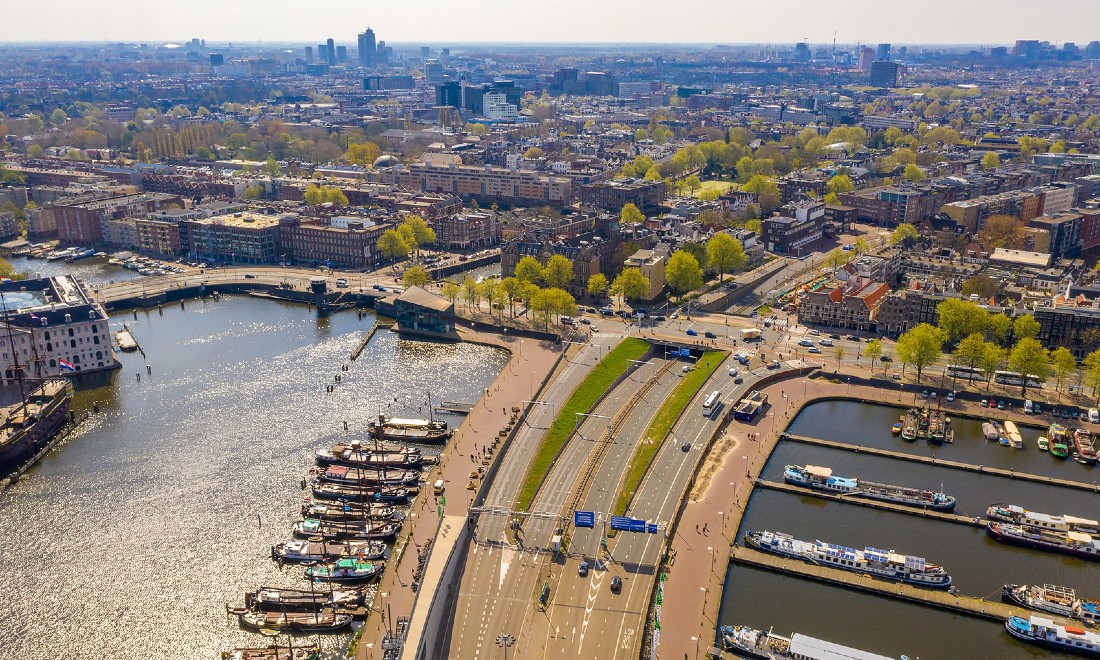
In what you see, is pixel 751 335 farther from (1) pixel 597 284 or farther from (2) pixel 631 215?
(2) pixel 631 215

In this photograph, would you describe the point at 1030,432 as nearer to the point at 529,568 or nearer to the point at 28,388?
the point at 529,568

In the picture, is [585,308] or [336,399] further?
[585,308]

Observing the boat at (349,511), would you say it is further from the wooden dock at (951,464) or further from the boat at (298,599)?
the wooden dock at (951,464)

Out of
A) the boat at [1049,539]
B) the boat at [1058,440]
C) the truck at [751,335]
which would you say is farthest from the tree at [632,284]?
the boat at [1049,539]

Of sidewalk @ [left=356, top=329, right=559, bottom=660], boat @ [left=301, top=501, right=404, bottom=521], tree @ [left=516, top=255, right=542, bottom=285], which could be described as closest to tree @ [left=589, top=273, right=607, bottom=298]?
tree @ [left=516, top=255, right=542, bottom=285]

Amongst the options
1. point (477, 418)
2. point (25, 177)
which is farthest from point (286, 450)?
point (25, 177)

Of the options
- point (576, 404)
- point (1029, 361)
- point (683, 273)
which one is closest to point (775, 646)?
point (576, 404)
